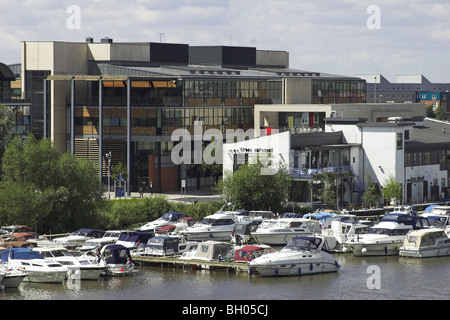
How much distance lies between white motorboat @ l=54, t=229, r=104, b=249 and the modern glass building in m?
28.5

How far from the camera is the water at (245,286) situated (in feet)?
160

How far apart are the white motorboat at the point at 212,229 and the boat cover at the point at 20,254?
14.6 metres

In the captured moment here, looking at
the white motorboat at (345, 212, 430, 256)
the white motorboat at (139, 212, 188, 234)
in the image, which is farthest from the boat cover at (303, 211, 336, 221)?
the white motorboat at (139, 212, 188, 234)

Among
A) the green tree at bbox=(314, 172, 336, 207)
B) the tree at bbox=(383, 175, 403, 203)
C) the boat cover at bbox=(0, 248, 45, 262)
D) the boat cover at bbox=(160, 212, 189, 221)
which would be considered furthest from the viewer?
the tree at bbox=(383, 175, 403, 203)

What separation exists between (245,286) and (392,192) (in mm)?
34186

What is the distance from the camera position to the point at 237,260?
55875 millimetres

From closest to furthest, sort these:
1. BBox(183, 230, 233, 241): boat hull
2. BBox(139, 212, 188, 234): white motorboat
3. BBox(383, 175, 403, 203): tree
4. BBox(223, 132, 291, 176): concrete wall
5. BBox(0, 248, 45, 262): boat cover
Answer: BBox(0, 248, 45, 262): boat cover
BBox(183, 230, 233, 241): boat hull
BBox(139, 212, 188, 234): white motorboat
BBox(223, 132, 291, 176): concrete wall
BBox(383, 175, 403, 203): tree

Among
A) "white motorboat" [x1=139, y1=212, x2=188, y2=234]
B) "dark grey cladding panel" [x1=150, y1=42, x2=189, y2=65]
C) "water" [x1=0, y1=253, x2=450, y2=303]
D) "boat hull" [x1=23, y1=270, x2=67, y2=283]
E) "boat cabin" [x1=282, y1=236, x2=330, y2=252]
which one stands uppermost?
"dark grey cladding panel" [x1=150, y1=42, x2=189, y2=65]

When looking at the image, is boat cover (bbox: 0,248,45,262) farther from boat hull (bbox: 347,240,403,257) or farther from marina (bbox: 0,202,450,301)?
boat hull (bbox: 347,240,403,257)

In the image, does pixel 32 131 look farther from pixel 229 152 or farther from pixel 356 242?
pixel 356 242

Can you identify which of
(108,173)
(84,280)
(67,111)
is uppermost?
(67,111)

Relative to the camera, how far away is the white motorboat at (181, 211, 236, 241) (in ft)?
215

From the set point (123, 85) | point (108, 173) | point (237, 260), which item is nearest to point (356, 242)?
point (237, 260)

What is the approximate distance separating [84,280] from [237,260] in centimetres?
935
